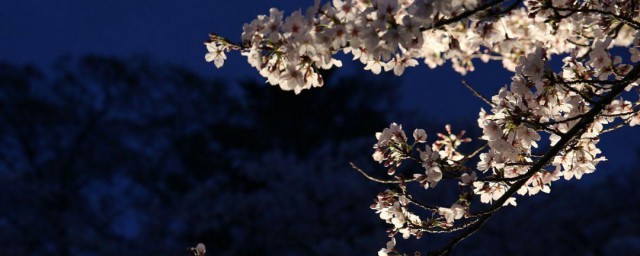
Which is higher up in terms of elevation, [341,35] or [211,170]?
[211,170]

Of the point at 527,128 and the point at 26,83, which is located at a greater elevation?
the point at 26,83

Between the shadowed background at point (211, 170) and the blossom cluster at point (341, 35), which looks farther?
the shadowed background at point (211, 170)

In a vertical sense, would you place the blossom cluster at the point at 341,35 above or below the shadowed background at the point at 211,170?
below

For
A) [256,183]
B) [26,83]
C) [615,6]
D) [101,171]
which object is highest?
[26,83]

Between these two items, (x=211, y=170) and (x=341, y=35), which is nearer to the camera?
(x=341, y=35)

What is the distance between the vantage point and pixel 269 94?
1809cm

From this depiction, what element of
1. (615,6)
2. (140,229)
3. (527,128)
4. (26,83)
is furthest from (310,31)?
(26,83)

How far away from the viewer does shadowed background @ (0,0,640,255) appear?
11.6 meters

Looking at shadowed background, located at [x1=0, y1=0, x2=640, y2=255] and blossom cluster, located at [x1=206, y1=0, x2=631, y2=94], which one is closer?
blossom cluster, located at [x1=206, y1=0, x2=631, y2=94]

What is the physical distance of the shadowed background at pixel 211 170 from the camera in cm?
1158

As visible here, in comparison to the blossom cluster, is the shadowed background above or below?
above

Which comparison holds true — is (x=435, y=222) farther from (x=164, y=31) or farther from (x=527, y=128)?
(x=164, y=31)

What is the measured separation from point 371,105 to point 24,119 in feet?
27.2

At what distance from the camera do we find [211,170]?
1714cm
